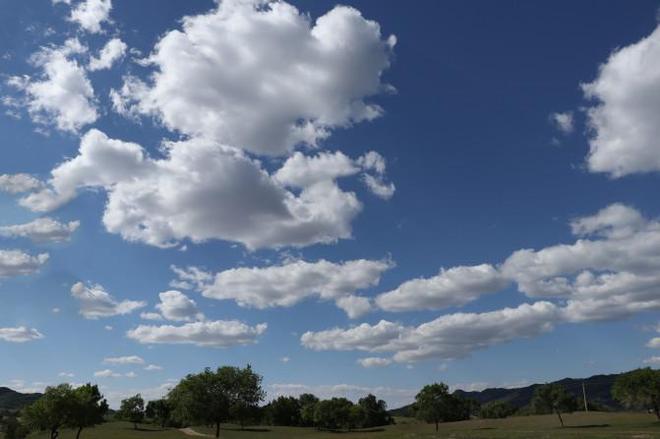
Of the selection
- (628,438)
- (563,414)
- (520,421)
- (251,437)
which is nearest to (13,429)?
(251,437)

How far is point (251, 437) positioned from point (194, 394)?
45916 mm

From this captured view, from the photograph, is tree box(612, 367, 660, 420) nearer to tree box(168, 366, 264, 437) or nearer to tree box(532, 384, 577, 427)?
tree box(532, 384, 577, 427)

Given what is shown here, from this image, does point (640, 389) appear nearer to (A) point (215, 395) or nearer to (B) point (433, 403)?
(B) point (433, 403)

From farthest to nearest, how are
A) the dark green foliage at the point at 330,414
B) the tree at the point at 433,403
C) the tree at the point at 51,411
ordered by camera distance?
1. the dark green foliage at the point at 330,414
2. the tree at the point at 433,403
3. the tree at the point at 51,411

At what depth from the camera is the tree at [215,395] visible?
320 feet

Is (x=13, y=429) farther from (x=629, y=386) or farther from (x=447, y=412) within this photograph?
(x=629, y=386)

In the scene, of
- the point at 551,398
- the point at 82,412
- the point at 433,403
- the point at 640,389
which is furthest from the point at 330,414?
the point at 82,412

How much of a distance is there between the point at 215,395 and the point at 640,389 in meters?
91.2

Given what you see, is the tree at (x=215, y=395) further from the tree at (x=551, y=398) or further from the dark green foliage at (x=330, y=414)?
the dark green foliage at (x=330, y=414)

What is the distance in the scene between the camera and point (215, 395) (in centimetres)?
9894

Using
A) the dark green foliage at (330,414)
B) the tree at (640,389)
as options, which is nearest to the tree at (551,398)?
the tree at (640,389)

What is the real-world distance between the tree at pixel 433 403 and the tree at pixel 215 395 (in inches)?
2418

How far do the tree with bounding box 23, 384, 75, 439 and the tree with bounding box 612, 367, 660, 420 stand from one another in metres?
115

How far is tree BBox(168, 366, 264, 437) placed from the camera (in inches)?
3844
